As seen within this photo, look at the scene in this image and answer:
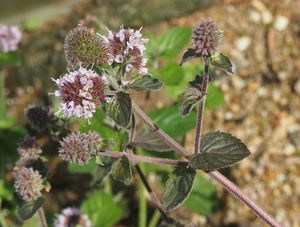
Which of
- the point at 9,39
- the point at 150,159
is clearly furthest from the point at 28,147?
the point at 9,39

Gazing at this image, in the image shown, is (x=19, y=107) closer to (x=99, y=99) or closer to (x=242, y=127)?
(x=242, y=127)

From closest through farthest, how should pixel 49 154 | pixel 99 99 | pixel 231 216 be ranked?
pixel 99 99
pixel 231 216
pixel 49 154

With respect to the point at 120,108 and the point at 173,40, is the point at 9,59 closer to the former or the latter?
the point at 173,40

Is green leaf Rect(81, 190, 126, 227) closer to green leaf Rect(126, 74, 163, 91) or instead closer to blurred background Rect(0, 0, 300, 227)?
blurred background Rect(0, 0, 300, 227)

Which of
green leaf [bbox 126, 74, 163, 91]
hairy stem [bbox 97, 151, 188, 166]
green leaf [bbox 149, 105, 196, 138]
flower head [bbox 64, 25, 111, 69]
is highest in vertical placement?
flower head [bbox 64, 25, 111, 69]

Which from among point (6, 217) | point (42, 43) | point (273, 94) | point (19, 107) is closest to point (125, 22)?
point (42, 43)

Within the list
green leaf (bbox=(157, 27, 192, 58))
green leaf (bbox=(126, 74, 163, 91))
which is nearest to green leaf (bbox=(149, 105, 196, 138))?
green leaf (bbox=(157, 27, 192, 58))
